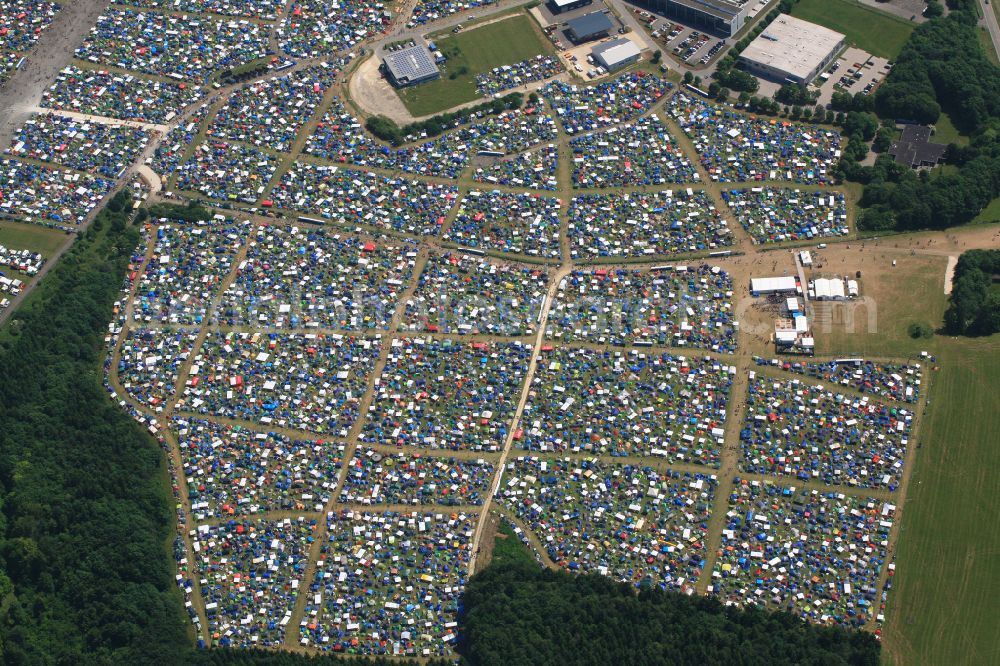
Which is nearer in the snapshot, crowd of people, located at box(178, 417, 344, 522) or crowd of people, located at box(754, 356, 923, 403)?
crowd of people, located at box(178, 417, 344, 522)

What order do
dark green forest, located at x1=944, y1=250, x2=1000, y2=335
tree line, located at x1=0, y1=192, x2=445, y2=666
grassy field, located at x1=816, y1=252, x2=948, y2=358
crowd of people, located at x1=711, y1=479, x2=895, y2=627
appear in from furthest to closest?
grassy field, located at x1=816, y1=252, x2=948, y2=358
dark green forest, located at x1=944, y1=250, x2=1000, y2=335
crowd of people, located at x1=711, y1=479, x2=895, y2=627
tree line, located at x1=0, y1=192, x2=445, y2=666

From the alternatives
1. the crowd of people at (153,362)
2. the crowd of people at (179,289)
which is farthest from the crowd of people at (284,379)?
the crowd of people at (179,289)

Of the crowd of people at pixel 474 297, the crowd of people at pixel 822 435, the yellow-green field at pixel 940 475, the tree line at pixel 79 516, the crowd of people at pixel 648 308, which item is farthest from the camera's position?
the crowd of people at pixel 474 297

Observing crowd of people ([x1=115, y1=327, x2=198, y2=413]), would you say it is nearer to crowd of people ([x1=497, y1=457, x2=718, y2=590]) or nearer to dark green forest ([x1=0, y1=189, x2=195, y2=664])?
dark green forest ([x1=0, y1=189, x2=195, y2=664])

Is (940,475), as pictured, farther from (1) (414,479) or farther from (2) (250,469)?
(2) (250,469)

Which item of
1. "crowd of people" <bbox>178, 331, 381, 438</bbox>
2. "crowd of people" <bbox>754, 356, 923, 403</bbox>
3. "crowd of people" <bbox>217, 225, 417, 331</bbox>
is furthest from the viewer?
"crowd of people" <bbox>217, 225, 417, 331</bbox>

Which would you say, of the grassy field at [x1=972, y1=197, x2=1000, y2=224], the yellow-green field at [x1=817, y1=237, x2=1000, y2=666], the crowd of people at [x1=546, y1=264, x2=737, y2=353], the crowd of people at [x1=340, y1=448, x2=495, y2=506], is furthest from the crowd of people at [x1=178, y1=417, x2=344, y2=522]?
the grassy field at [x1=972, y1=197, x2=1000, y2=224]

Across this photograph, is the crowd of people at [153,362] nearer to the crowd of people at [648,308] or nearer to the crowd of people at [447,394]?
the crowd of people at [447,394]
